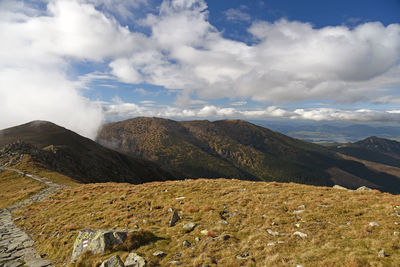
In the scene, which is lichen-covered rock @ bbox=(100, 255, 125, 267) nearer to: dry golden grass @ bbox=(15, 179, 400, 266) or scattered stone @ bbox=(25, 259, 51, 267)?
dry golden grass @ bbox=(15, 179, 400, 266)

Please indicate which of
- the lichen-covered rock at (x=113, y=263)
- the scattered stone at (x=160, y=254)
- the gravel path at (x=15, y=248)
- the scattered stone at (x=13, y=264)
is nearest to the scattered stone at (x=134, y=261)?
the lichen-covered rock at (x=113, y=263)

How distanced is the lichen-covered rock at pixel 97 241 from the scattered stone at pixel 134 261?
181 cm

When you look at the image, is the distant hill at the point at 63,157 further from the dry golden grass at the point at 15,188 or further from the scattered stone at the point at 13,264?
the scattered stone at the point at 13,264

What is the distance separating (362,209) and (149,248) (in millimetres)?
15541

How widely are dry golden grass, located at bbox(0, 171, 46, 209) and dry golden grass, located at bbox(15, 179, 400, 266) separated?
531 inches

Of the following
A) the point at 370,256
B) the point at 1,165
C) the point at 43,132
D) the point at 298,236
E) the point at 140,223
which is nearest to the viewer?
the point at 370,256

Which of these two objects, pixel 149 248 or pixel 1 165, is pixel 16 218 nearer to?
pixel 149 248

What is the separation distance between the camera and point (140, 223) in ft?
A: 51.6

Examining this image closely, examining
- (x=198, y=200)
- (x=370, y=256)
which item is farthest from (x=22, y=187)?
(x=370, y=256)

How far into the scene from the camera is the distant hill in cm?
6141

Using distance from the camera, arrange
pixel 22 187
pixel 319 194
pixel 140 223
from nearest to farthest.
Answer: pixel 140 223 < pixel 319 194 < pixel 22 187

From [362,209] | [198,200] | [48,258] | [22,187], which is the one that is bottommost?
[22,187]

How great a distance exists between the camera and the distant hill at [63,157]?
6141 centimetres

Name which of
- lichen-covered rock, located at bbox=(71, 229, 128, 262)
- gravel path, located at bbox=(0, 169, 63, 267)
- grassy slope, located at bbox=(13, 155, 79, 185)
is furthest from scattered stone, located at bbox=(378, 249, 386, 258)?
grassy slope, located at bbox=(13, 155, 79, 185)
